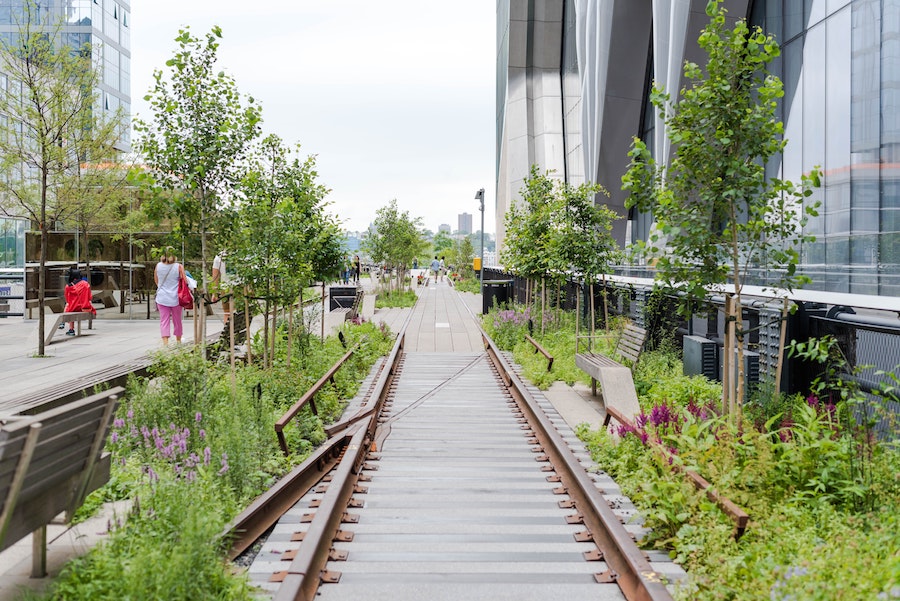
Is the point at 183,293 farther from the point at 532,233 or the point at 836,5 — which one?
the point at 836,5

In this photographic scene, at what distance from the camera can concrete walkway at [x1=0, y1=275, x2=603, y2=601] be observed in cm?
452

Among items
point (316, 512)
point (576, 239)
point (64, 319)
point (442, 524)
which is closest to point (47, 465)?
point (316, 512)

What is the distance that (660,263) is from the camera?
7.19m

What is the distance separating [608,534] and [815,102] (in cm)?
1573

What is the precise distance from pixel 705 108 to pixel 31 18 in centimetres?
1368

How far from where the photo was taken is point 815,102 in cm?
1747

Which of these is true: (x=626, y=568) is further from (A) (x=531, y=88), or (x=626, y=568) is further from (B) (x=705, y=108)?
(A) (x=531, y=88)

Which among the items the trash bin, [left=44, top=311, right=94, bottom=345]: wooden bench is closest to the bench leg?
[left=44, top=311, right=94, bottom=345]: wooden bench

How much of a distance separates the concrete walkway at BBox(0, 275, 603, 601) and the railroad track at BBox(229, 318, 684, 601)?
102 centimetres

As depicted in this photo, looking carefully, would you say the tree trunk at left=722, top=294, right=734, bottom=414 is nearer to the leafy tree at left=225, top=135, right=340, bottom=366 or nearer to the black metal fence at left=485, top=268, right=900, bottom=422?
the black metal fence at left=485, top=268, right=900, bottom=422

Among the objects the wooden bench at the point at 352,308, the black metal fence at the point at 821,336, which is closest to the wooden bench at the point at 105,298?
the wooden bench at the point at 352,308

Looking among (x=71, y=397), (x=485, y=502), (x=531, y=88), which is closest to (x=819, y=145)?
(x=485, y=502)

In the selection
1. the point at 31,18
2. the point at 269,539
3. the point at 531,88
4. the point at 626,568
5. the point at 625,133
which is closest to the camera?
the point at 626,568

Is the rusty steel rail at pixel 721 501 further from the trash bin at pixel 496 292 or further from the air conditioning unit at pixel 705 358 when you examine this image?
the trash bin at pixel 496 292
